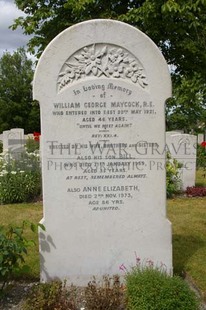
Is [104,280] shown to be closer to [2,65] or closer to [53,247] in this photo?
[53,247]

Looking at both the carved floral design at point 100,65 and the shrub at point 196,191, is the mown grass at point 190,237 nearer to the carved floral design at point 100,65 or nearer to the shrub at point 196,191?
the shrub at point 196,191

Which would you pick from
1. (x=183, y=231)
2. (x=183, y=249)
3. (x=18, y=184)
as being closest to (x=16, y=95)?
(x=18, y=184)

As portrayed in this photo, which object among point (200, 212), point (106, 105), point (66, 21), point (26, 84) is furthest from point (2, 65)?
point (106, 105)

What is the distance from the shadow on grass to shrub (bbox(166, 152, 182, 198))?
12.6 feet

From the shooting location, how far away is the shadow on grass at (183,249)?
5026 millimetres

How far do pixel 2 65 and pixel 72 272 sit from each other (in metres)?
38.1

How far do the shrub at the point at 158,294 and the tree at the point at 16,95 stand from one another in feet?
96.0

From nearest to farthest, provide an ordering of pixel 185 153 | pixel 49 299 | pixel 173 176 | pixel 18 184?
pixel 49 299, pixel 18 184, pixel 173 176, pixel 185 153

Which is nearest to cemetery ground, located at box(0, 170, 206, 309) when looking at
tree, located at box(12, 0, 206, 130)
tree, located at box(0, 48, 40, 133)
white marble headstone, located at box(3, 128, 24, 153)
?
white marble headstone, located at box(3, 128, 24, 153)

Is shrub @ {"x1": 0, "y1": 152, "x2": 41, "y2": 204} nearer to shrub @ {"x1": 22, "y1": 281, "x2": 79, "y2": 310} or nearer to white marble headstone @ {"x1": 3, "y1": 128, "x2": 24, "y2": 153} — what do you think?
white marble headstone @ {"x1": 3, "y1": 128, "x2": 24, "y2": 153}

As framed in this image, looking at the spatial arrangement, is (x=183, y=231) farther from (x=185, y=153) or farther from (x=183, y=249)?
(x=185, y=153)

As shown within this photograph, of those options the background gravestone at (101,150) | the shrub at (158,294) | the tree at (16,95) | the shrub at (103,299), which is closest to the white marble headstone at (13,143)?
the background gravestone at (101,150)

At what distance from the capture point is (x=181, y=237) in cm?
633

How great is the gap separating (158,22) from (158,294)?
9.74m
